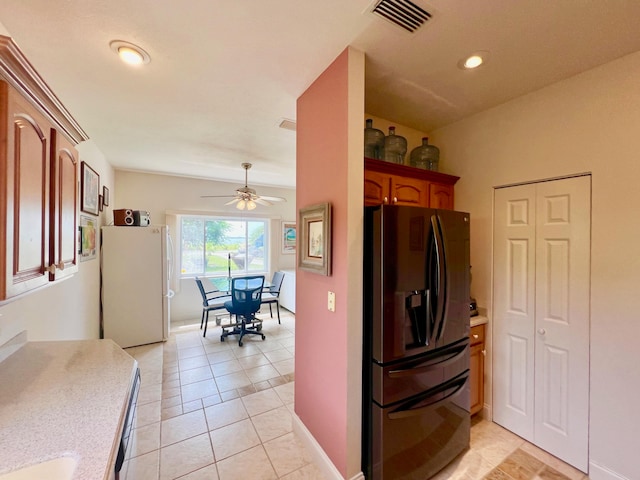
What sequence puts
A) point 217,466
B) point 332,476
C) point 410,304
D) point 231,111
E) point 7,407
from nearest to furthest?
point 7,407
point 410,304
point 332,476
point 217,466
point 231,111

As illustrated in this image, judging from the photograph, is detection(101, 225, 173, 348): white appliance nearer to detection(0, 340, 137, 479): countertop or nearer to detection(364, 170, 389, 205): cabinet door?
detection(0, 340, 137, 479): countertop

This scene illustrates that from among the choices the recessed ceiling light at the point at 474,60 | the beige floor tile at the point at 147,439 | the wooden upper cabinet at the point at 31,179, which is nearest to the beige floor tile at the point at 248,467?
the beige floor tile at the point at 147,439

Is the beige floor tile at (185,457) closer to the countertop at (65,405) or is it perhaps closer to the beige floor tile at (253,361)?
the countertop at (65,405)

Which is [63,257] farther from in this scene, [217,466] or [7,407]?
[217,466]

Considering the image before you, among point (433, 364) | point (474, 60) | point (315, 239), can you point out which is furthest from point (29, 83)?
point (433, 364)

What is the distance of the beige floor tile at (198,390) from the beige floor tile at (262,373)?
0.39m

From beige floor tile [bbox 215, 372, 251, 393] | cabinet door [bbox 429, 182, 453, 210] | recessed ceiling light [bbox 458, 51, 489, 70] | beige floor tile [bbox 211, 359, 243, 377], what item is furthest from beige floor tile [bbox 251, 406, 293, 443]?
recessed ceiling light [bbox 458, 51, 489, 70]

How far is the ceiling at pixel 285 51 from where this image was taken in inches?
50.0

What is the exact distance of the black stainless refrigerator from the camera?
4.87ft

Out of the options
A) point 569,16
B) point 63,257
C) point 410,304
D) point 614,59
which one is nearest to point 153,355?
point 63,257

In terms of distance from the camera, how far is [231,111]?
2289 mm

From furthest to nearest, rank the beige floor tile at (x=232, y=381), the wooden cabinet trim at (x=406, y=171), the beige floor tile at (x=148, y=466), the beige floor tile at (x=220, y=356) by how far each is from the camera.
Result: 1. the beige floor tile at (x=220, y=356)
2. the beige floor tile at (x=232, y=381)
3. the wooden cabinet trim at (x=406, y=171)
4. the beige floor tile at (x=148, y=466)

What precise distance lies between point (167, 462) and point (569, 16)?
3457 millimetres

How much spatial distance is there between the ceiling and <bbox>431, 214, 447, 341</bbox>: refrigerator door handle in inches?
39.1
